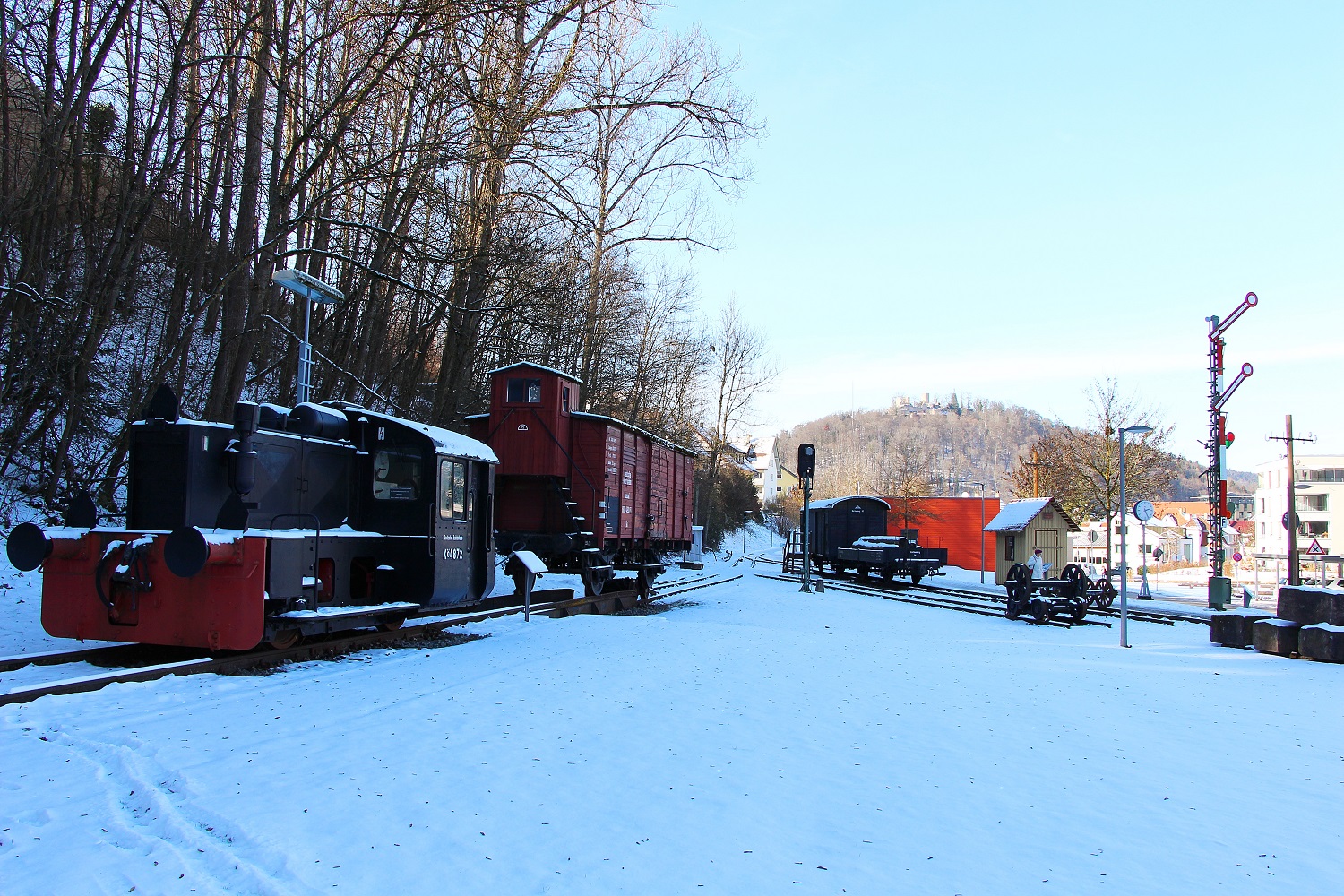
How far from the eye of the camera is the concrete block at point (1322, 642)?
11.0m

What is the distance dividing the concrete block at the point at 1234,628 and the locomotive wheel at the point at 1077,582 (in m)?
2.95

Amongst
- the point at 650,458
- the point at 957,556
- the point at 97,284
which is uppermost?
the point at 97,284

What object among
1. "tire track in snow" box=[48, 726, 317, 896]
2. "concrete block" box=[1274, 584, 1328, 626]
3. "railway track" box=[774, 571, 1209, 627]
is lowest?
"railway track" box=[774, 571, 1209, 627]

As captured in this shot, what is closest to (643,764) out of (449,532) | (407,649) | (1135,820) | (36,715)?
(1135,820)

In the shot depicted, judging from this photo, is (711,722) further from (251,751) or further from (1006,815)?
(251,751)

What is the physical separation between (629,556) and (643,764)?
40.7 ft

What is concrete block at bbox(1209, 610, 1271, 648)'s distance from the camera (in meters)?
12.3

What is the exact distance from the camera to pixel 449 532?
10344mm

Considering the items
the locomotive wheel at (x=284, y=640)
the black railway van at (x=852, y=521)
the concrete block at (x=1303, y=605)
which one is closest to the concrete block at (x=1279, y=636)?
the concrete block at (x=1303, y=605)

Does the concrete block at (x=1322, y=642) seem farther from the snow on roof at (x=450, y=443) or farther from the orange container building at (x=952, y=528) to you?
the orange container building at (x=952, y=528)

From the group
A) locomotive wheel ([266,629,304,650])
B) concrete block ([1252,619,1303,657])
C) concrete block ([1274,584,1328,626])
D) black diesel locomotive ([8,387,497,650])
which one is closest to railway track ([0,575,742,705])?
locomotive wheel ([266,629,304,650])

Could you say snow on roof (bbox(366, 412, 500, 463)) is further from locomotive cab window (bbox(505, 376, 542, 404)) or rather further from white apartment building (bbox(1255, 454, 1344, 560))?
white apartment building (bbox(1255, 454, 1344, 560))

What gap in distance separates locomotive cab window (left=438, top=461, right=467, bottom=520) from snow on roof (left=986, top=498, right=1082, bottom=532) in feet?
56.5

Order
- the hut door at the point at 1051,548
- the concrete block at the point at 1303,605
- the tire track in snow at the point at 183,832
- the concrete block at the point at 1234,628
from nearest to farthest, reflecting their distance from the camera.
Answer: the tire track in snow at the point at 183,832, the concrete block at the point at 1303,605, the concrete block at the point at 1234,628, the hut door at the point at 1051,548
